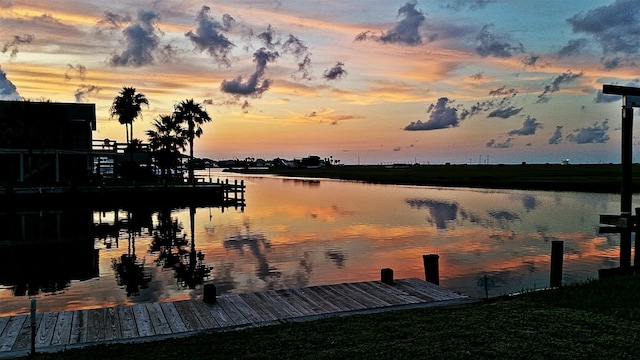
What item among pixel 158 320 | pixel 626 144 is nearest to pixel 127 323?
pixel 158 320

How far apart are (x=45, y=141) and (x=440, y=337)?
2143 inches

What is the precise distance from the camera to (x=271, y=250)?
2675cm

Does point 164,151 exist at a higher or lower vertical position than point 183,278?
higher

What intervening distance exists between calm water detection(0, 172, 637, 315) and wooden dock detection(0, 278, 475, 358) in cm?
388

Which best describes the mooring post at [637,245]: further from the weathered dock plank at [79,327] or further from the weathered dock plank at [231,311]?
the weathered dock plank at [79,327]

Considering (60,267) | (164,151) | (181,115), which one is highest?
(181,115)

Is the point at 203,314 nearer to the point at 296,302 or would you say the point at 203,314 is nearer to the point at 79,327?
the point at 296,302

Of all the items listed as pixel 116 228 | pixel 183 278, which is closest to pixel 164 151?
pixel 116 228

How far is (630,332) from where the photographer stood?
370 inches

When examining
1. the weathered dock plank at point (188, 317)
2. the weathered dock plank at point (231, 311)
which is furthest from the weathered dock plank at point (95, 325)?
the weathered dock plank at point (231, 311)

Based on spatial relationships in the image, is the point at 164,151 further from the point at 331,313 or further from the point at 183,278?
the point at 331,313

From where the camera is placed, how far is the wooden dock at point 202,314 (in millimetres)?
10406

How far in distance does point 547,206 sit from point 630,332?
42430mm

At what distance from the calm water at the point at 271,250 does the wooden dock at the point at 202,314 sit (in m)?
3.88
